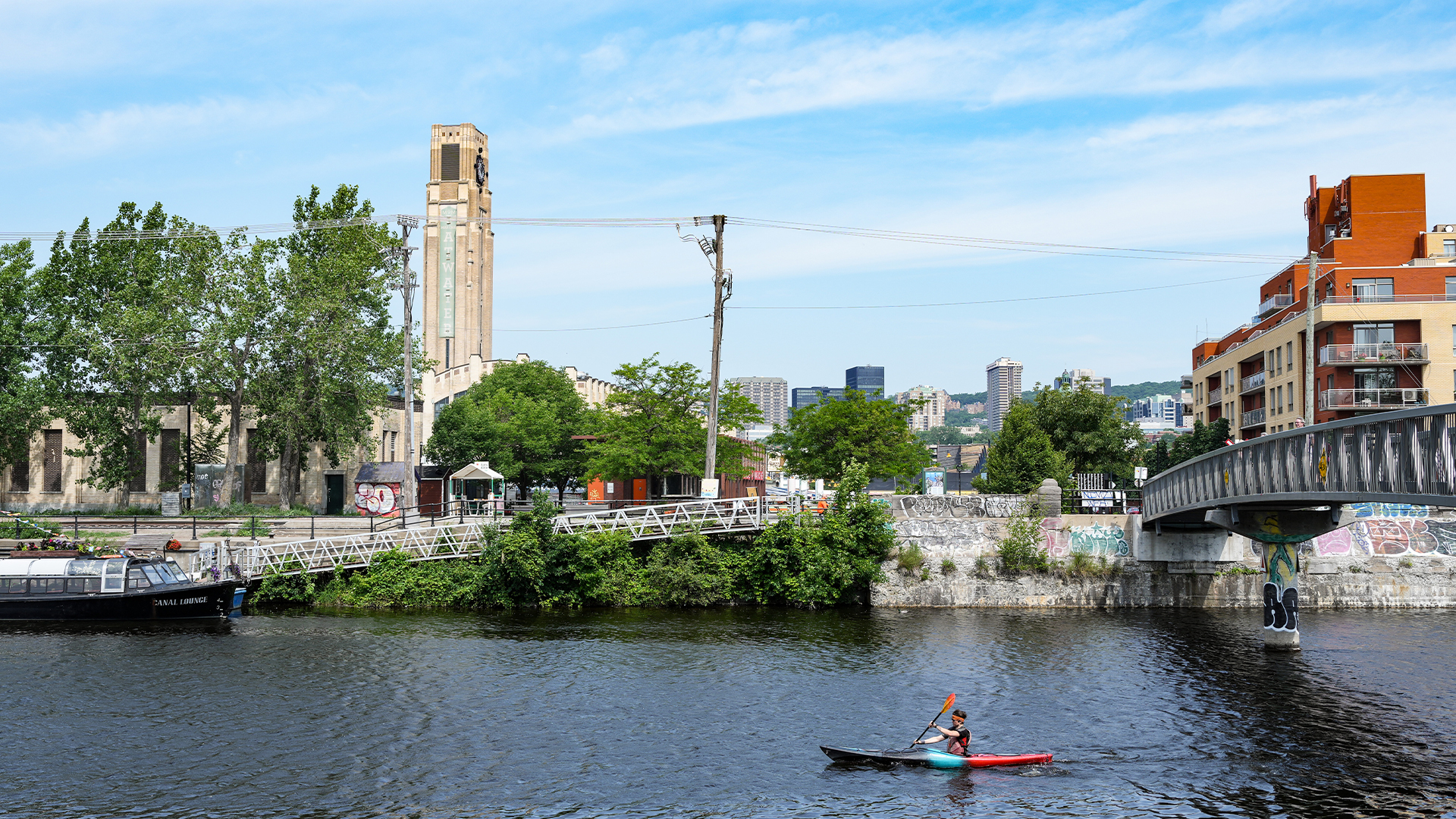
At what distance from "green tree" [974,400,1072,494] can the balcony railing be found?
585 inches

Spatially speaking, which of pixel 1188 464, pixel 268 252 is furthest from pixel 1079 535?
pixel 268 252

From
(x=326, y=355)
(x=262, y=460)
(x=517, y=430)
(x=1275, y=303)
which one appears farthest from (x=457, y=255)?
(x=1275, y=303)

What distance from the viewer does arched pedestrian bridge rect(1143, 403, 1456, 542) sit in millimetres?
19125

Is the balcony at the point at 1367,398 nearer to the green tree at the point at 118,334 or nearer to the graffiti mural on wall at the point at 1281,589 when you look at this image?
the graffiti mural on wall at the point at 1281,589

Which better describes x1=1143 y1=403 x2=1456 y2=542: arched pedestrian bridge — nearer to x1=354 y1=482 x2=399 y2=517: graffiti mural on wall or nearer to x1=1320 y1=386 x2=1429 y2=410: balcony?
x1=1320 y1=386 x2=1429 y2=410: balcony

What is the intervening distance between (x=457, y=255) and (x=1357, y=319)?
96003 millimetres

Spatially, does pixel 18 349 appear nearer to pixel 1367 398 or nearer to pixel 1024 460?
pixel 1024 460

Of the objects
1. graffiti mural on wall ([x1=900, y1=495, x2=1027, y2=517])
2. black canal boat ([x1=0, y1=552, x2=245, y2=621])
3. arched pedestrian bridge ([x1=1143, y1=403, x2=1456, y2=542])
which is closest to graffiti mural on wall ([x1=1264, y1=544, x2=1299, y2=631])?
arched pedestrian bridge ([x1=1143, y1=403, x2=1456, y2=542])

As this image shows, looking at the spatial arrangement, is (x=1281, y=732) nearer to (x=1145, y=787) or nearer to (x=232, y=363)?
(x=1145, y=787)

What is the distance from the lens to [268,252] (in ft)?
174

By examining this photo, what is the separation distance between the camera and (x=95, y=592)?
33219mm

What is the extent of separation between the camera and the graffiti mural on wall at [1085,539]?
39844 mm

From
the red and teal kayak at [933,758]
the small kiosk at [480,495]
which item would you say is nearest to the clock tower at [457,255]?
the small kiosk at [480,495]

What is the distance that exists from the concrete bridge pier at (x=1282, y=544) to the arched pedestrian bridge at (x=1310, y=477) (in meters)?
0.04
